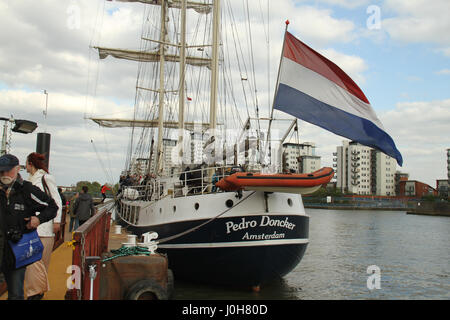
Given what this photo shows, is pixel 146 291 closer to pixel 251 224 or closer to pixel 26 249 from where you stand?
pixel 26 249

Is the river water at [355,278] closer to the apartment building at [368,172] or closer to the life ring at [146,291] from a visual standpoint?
the life ring at [146,291]

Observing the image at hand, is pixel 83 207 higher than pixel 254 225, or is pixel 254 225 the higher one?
pixel 83 207

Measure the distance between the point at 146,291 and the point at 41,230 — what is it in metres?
2.79

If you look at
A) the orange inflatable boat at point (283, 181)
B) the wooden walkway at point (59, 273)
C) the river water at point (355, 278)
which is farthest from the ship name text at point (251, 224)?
the wooden walkway at point (59, 273)

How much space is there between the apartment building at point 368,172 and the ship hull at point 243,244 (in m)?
154

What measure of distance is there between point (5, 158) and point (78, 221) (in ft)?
33.6

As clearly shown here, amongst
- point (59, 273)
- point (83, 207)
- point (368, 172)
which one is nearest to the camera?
point (59, 273)

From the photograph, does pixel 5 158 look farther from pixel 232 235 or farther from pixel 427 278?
pixel 427 278

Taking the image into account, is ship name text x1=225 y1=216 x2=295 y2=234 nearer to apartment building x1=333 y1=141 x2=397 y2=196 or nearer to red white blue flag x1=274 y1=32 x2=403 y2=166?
red white blue flag x1=274 y1=32 x2=403 y2=166

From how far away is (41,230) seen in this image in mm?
6406

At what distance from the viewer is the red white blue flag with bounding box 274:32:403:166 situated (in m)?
11.3

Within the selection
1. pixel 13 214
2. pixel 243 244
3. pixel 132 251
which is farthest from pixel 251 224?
pixel 13 214

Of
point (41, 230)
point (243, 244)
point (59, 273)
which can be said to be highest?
point (41, 230)

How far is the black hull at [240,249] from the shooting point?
1195 centimetres
